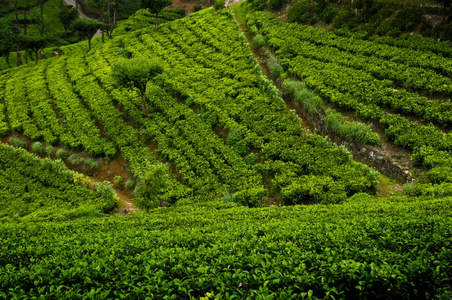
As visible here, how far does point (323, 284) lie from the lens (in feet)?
17.9

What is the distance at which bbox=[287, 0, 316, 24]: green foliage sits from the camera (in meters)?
34.6

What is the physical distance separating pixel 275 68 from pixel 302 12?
11.7 m

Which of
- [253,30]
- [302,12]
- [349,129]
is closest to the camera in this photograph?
[349,129]

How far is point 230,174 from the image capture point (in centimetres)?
2019

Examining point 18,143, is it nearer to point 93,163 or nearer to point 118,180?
point 93,163

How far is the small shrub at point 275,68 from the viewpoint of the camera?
28.1m

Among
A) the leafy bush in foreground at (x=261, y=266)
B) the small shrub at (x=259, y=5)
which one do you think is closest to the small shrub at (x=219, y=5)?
the small shrub at (x=259, y=5)

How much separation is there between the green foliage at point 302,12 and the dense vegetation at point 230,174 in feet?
5.82

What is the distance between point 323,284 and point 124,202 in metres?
18.5

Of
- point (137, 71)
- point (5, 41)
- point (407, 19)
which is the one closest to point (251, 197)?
point (137, 71)

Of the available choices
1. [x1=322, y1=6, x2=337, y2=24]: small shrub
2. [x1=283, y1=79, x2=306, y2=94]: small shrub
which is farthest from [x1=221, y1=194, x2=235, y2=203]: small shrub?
[x1=322, y1=6, x2=337, y2=24]: small shrub

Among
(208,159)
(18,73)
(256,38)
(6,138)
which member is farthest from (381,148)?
(18,73)

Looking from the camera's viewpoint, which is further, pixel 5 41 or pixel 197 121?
Result: pixel 5 41

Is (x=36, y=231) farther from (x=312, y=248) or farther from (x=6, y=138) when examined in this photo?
(x=6, y=138)
